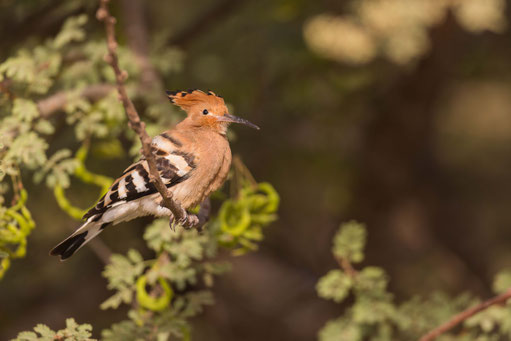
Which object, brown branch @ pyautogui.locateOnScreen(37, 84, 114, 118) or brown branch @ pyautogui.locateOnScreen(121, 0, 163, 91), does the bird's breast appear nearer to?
brown branch @ pyautogui.locateOnScreen(37, 84, 114, 118)

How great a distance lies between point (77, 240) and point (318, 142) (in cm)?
560

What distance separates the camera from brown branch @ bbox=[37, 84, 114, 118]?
157 inches

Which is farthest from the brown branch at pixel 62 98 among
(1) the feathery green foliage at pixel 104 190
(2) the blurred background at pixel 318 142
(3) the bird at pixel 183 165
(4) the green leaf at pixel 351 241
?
(4) the green leaf at pixel 351 241

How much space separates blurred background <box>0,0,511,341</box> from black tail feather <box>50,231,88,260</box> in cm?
177

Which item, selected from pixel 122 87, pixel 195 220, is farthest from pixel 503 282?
pixel 122 87

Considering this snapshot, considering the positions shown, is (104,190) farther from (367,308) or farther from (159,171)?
(367,308)

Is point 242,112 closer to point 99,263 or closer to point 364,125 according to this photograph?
point 364,125

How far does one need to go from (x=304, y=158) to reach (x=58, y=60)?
422 centimetres

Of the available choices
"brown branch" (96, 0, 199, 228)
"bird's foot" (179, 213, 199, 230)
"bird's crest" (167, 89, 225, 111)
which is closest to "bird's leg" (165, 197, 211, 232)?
"bird's foot" (179, 213, 199, 230)

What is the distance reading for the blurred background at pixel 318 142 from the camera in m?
6.09

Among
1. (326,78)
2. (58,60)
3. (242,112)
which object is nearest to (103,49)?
(58,60)

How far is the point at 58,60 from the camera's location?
13.5 ft

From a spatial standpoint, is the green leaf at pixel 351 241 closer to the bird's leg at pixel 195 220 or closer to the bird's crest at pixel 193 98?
the bird's leg at pixel 195 220

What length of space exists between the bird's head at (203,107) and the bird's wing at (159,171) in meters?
0.16
